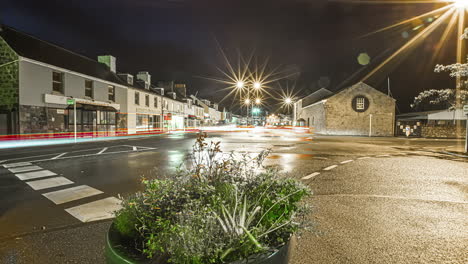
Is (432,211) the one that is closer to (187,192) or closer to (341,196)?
(341,196)

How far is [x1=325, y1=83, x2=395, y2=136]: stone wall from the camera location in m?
32.8

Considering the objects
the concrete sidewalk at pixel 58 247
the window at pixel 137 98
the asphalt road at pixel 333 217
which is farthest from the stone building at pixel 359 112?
the concrete sidewalk at pixel 58 247

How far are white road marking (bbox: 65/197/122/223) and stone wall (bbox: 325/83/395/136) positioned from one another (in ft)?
109

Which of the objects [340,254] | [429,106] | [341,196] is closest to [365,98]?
[429,106]

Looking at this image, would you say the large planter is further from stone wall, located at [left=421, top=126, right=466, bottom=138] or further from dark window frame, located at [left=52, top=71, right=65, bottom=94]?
stone wall, located at [left=421, top=126, right=466, bottom=138]

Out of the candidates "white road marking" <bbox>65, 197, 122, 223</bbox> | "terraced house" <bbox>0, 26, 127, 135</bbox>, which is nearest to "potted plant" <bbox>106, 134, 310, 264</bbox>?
"white road marking" <bbox>65, 197, 122, 223</bbox>

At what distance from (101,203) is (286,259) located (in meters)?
4.36

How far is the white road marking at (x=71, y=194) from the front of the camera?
495cm

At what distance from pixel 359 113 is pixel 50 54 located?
38.4m

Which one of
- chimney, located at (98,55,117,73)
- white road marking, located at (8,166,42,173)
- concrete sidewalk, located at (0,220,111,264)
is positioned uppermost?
chimney, located at (98,55,117,73)

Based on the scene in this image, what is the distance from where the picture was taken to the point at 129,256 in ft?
5.14

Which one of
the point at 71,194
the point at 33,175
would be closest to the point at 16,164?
the point at 33,175

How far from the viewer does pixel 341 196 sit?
5.17 m

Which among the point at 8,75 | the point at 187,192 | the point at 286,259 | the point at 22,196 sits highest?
the point at 8,75
